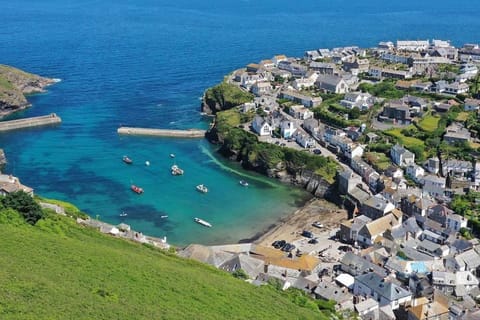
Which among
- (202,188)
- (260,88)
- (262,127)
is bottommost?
(202,188)

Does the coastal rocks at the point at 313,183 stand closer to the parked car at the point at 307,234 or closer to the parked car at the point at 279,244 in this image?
the parked car at the point at 307,234

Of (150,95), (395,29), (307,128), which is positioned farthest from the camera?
(395,29)

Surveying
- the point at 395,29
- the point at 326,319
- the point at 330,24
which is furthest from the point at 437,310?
the point at 330,24

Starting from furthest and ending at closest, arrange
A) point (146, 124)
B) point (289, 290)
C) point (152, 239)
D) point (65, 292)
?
1. point (146, 124)
2. point (152, 239)
3. point (289, 290)
4. point (65, 292)

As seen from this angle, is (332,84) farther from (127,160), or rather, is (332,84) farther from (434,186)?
(434,186)

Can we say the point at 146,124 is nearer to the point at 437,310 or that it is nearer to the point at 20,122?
the point at 20,122

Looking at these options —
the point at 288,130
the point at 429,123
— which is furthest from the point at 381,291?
the point at 429,123

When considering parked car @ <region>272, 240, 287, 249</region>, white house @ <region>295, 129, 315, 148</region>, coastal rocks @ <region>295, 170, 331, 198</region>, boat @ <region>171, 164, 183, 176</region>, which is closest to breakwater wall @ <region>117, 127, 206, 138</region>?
boat @ <region>171, 164, 183, 176</region>

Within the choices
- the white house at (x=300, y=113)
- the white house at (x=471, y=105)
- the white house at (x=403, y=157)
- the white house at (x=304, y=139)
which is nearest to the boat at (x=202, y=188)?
the white house at (x=304, y=139)
